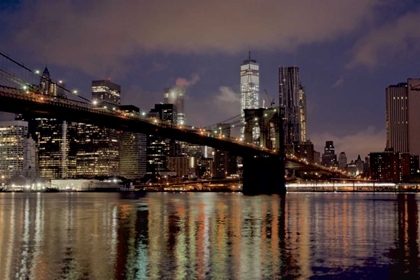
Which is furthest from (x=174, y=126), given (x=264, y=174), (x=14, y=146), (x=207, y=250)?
(x=14, y=146)

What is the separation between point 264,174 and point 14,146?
115 meters

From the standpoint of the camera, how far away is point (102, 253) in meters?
20.5

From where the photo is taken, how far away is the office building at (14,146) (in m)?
181

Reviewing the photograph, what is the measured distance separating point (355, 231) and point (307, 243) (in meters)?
6.14

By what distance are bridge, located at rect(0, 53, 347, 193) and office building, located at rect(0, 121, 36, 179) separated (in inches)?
3813

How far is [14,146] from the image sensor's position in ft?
602

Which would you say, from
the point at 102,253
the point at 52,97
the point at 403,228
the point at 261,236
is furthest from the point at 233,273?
the point at 52,97

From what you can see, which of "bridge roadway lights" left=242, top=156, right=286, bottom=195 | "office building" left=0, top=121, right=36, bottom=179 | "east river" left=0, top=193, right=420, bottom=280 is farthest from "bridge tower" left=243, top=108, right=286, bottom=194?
"office building" left=0, top=121, right=36, bottom=179

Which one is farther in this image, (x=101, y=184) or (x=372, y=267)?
(x=101, y=184)

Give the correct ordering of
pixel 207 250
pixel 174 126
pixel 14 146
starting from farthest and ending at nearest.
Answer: pixel 14 146 → pixel 174 126 → pixel 207 250

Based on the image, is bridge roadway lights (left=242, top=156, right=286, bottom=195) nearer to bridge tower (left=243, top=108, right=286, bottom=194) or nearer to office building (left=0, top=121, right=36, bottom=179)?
bridge tower (left=243, top=108, right=286, bottom=194)

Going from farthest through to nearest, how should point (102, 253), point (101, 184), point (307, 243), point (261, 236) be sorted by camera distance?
point (101, 184)
point (261, 236)
point (307, 243)
point (102, 253)

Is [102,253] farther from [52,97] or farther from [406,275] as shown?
[52,97]

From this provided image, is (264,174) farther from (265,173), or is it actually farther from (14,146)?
(14,146)
